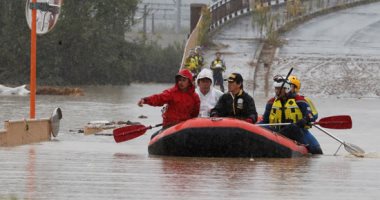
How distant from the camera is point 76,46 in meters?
55.2

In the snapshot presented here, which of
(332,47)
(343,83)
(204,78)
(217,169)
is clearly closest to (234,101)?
(204,78)

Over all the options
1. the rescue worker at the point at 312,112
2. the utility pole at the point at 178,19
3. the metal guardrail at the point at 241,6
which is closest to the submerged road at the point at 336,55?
the metal guardrail at the point at 241,6

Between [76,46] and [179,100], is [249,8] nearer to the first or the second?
[76,46]

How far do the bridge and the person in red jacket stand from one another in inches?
909

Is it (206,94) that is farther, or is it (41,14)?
(41,14)

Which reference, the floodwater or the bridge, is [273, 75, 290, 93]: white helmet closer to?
the floodwater

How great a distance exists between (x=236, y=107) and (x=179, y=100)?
0.80 m

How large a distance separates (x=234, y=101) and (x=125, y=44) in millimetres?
39339

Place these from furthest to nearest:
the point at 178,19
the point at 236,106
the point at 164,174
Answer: the point at 178,19 → the point at 236,106 → the point at 164,174

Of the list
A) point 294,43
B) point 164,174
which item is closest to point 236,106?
point 164,174

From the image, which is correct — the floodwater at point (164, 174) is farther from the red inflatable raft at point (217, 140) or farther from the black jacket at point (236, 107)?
the black jacket at point (236, 107)

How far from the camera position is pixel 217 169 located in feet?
46.6

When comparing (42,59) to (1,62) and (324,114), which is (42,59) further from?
(324,114)

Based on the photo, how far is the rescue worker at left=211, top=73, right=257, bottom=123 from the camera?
17219mm
